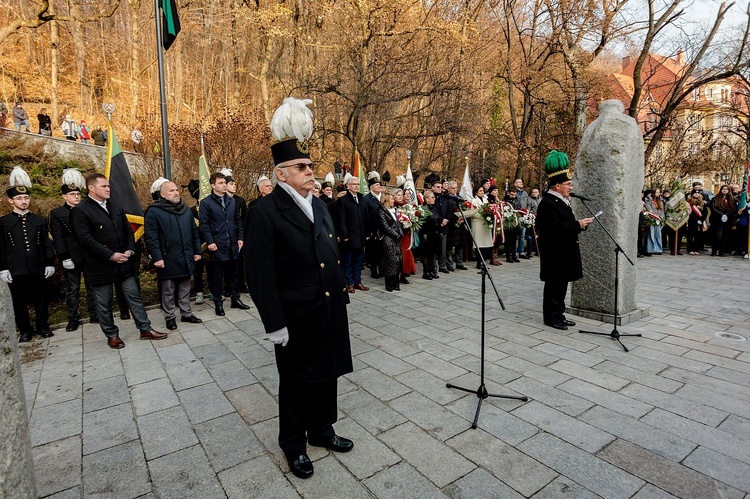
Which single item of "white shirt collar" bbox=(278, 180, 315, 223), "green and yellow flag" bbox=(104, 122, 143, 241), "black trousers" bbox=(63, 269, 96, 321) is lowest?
"black trousers" bbox=(63, 269, 96, 321)

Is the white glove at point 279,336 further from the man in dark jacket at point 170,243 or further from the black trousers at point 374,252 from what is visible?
the black trousers at point 374,252

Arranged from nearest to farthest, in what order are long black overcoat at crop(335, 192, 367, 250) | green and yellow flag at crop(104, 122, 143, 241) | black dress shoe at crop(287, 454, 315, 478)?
black dress shoe at crop(287, 454, 315, 478), green and yellow flag at crop(104, 122, 143, 241), long black overcoat at crop(335, 192, 367, 250)

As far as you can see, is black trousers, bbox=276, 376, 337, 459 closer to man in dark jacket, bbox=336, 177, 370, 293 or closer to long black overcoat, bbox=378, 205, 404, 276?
man in dark jacket, bbox=336, 177, 370, 293

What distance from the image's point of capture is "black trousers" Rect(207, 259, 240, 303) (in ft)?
23.8

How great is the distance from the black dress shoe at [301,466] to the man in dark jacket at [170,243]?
4.20 m

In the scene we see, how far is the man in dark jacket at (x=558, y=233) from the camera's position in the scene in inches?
228

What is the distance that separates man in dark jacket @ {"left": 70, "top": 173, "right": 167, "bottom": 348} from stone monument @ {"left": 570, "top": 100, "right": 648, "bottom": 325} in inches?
260

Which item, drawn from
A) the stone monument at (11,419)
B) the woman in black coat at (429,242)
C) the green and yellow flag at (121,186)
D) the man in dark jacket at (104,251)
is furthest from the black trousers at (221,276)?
the stone monument at (11,419)

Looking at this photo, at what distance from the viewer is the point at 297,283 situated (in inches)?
115

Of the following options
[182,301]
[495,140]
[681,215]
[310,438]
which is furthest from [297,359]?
[495,140]

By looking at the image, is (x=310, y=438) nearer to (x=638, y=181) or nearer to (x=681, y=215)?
(x=638, y=181)

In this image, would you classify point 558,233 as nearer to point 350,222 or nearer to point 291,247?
point 350,222

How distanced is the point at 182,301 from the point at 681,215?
1519cm

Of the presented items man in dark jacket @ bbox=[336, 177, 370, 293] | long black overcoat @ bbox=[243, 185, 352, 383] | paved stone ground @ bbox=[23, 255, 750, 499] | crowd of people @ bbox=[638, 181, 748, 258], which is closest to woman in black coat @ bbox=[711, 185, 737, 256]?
crowd of people @ bbox=[638, 181, 748, 258]
